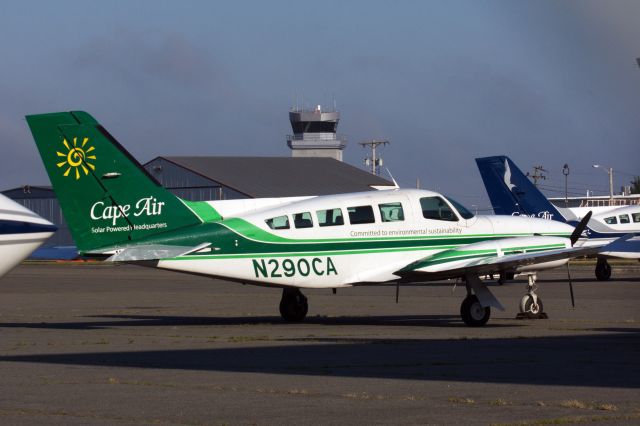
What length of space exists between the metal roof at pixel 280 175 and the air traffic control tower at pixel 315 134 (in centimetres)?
5030

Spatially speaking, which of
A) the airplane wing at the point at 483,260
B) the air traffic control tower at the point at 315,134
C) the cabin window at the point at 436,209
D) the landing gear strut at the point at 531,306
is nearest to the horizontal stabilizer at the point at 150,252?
the airplane wing at the point at 483,260

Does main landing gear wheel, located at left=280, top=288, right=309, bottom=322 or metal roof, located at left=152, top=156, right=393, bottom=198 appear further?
metal roof, located at left=152, top=156, right=393, bottom=198

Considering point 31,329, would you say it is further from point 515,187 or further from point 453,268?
point 515,187

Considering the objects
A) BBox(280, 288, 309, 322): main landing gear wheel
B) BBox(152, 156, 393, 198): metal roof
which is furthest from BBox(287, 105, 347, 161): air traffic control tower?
BBox(280, 288, 309, 322): main landing gear wheel

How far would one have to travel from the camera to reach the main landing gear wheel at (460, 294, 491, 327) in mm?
22297

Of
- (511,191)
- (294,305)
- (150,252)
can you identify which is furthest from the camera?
(511,191)

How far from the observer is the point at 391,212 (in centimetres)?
2306

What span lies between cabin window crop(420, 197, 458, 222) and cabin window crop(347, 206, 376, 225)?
1.16m

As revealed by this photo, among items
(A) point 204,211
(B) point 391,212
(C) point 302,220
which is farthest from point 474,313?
(A) point 204,211

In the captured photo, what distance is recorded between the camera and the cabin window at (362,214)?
22844 mm

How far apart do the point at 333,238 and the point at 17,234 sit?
857 centimetres

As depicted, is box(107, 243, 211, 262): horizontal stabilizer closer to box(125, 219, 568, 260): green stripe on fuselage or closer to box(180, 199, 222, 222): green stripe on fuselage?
box(125, 219, 568, 260): green stripe on fuselage

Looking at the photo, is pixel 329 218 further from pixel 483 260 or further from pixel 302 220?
pixel 483 260

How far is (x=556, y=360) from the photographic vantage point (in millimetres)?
15211
